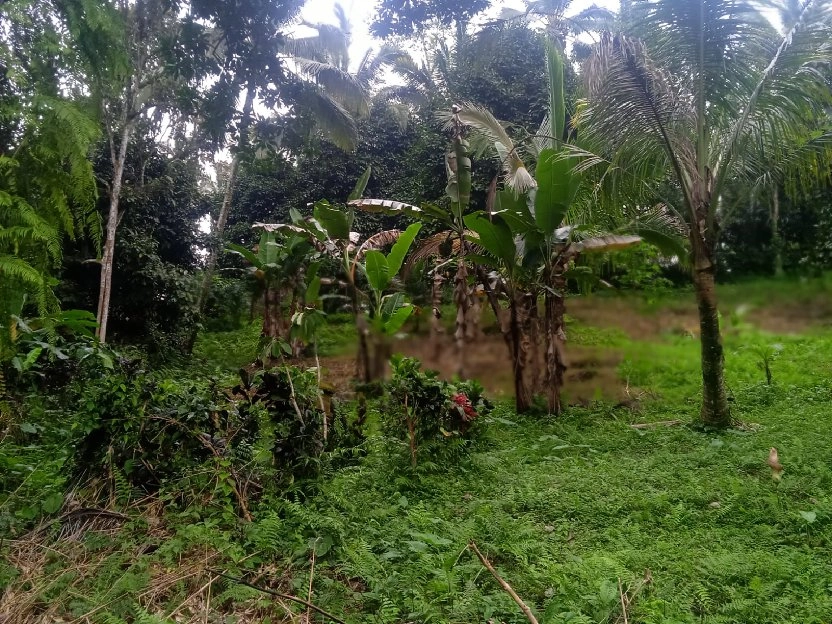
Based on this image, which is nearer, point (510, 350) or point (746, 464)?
point (746, 464)

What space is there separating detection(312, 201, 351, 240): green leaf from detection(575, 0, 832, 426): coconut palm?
8.39 ft

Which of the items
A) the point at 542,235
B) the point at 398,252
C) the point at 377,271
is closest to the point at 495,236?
the point at 542,235

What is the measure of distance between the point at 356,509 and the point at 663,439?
110 inches

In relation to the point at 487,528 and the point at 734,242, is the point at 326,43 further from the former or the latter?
the point at 487,528

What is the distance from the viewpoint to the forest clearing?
7.39 feet

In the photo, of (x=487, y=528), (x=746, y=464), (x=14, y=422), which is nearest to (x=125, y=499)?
(x=14, y=422)

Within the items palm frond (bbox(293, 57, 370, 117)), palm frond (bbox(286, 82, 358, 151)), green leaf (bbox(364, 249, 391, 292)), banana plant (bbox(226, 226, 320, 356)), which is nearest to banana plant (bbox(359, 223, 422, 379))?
green leaf (bbox(364, 249, 391, 292))

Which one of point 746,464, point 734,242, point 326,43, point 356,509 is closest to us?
point 356,509

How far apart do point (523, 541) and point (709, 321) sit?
2.92 m

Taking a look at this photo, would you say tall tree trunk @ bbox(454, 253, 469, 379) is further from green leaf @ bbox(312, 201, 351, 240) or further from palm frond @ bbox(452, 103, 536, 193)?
green leaf @ bbox(312, 201, 351, 240)

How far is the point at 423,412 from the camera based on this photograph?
3896 millimetres

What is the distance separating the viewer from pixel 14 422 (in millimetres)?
3637

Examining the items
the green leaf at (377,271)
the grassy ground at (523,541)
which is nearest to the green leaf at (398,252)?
the green leaf at (377,271)

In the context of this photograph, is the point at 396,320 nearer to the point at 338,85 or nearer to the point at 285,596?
the point at 285,596
